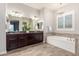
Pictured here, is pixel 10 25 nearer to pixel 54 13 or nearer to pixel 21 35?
pixel 21 35

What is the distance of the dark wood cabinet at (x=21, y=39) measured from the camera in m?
3.83

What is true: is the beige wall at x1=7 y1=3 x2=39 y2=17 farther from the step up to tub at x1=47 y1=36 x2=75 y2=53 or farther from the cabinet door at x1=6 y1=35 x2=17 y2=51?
the step up to tub at x1=47 y1=36 x2=75 y2=53

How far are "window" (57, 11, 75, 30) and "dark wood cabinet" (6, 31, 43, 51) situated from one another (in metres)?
1.62

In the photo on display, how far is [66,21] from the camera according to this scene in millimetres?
5539

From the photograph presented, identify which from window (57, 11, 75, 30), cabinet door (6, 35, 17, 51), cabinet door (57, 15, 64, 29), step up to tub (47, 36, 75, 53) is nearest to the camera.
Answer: cabinet door (6, 35, 17, 51)

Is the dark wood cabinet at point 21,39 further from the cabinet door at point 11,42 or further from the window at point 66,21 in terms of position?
the window at point 66,21

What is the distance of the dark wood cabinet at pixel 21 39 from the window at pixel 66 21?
5.30 ft

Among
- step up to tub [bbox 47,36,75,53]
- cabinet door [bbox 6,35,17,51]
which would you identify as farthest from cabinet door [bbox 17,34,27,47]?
step up to tub [bbox 47,36,75,53]

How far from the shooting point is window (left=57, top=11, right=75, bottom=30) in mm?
5078

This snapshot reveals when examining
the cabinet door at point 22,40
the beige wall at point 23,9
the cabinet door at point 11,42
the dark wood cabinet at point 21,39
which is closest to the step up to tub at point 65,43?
the dark wood cabinet at point 21,39

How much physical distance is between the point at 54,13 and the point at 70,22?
2076mm

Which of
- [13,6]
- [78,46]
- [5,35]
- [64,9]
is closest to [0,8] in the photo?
[5,35]

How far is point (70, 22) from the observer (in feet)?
17.0

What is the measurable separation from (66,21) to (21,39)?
312 centimetres
